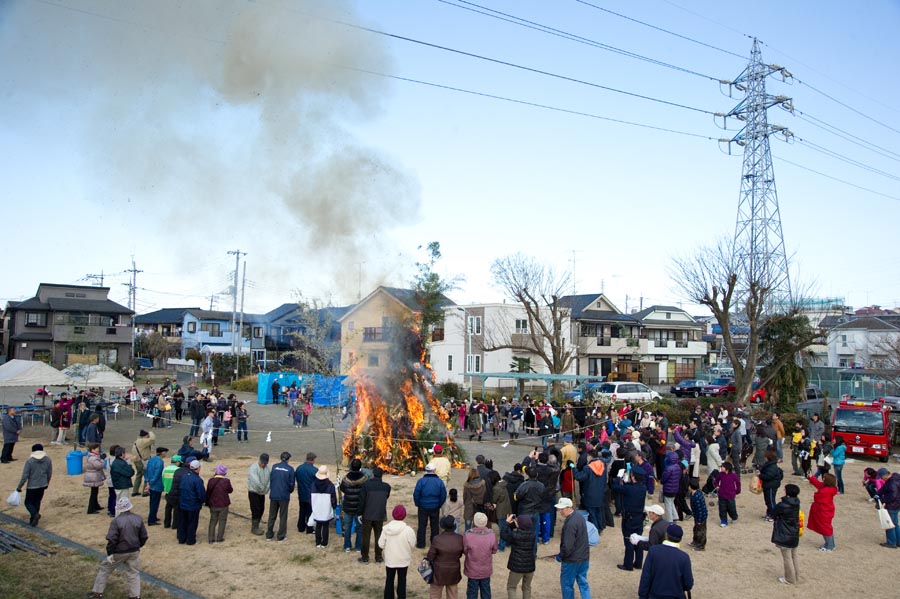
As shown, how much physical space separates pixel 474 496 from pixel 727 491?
5492mm

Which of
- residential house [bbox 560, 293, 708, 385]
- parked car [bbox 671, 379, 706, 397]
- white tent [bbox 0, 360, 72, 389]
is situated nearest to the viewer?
white tent [bbox 0, 360, 72, 389]

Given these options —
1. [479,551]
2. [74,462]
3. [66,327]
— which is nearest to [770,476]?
[479,551]

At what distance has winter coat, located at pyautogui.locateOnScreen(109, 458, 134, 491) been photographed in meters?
11.9

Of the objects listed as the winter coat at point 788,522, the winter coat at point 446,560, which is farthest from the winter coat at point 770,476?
the winter coat at point 446,560

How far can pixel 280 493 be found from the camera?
1131 cm

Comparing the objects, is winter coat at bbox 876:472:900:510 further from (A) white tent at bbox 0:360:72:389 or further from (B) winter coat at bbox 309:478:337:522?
(A) white tent at bbox 0:360:72:389

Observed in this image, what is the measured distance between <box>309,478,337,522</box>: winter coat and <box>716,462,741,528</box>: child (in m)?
7.64

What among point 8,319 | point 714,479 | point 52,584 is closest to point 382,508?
point 52,584

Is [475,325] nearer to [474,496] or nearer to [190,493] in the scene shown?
[474,496]

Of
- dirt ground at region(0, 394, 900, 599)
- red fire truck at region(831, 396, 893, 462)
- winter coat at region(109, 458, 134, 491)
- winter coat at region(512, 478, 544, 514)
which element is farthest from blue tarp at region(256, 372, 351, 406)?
winter coat at region(512, 478, 544, 514)

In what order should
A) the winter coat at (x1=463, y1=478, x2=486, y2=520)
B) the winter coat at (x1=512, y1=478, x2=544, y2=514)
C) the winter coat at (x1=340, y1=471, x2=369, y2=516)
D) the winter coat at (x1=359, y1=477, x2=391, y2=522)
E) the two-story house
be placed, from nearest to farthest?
the winter coat at (x1=359, y1=477, x2=391, y2=522), the winter coat at (x1=512, y1=478, x2=544, y2=514), the winter coat at (x1=340, y1=471, x2=369, y2=516), the winter coat at (x1=463, y1=478, x2=486, y2=520), the two-story house

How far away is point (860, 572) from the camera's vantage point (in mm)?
10180

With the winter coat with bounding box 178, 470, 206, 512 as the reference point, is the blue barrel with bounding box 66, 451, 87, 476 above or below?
below

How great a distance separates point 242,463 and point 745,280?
25.6 meters
